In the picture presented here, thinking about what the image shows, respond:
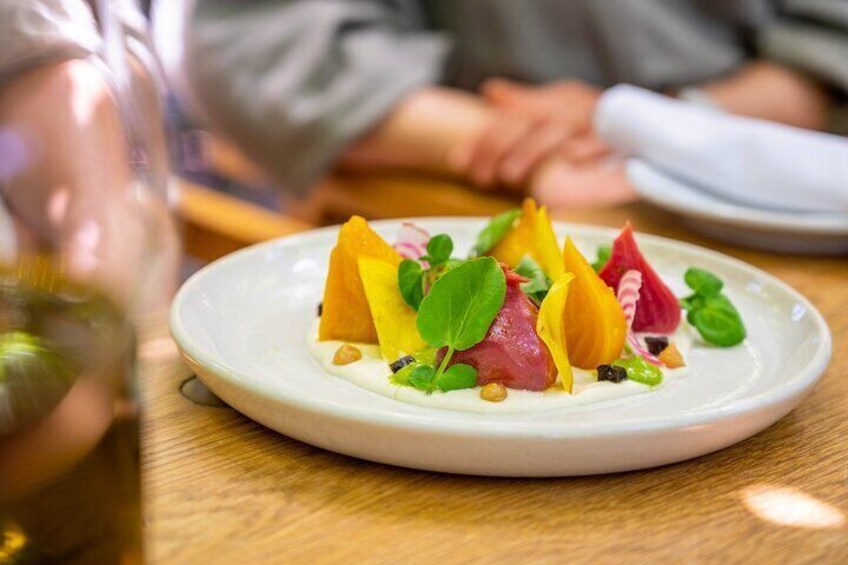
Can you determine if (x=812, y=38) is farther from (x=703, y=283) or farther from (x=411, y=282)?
(x=411, y=282)

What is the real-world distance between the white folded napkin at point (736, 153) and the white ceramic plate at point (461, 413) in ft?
0.75

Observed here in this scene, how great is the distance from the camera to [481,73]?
5.50 ft

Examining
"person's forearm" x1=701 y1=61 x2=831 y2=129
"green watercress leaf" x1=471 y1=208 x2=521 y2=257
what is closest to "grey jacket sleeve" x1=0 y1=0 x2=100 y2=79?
"green watercress leaf" x1=471 y1=208 x2=521 y2=257

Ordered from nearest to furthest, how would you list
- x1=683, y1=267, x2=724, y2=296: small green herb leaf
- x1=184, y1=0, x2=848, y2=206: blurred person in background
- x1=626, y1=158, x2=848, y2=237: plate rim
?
x1=683, y1=267, x2=724, y2=296: small green herb leaf, x1=626, y1=158, x2=848, y2=237: plate rim, x1=184, y1=0, x2=848, y2=206: blurred person in background

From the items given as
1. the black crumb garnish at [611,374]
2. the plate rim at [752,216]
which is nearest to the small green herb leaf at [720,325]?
the black crumb garnish at [611,374]

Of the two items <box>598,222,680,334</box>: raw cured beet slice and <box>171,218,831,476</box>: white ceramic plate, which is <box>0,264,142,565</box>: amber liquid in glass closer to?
<box>171,218,831,476</box>: white ceramic plate

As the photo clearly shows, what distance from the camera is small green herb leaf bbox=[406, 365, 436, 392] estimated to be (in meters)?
0.55

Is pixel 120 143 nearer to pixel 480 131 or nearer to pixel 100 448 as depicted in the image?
pixel 100 448

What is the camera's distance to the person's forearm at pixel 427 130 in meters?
1.51

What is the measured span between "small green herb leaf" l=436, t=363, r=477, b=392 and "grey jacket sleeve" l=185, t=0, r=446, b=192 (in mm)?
1001

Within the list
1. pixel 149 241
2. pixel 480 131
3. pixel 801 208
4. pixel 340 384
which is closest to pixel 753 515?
pixel 340 384

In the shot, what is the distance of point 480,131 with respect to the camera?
1.50m

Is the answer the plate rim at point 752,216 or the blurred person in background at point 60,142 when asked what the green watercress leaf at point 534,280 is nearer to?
the blurred person in background at point 60,142

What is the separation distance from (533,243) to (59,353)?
0.41 m
